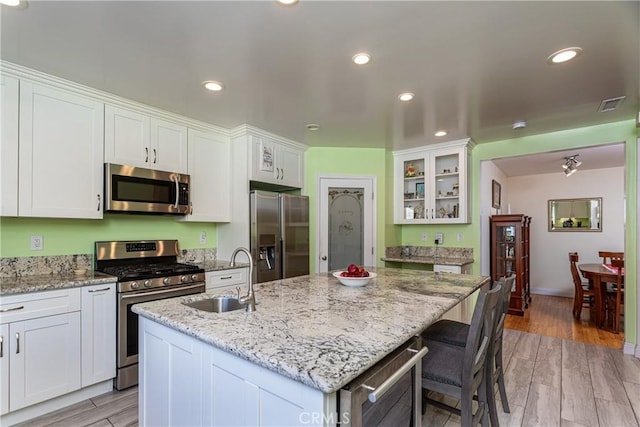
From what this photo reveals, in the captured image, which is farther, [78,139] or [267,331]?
[78,139]

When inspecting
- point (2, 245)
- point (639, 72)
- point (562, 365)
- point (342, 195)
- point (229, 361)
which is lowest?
point (562, 365)

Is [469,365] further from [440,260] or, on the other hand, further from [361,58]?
[440,260]

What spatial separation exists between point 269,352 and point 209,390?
0.41m

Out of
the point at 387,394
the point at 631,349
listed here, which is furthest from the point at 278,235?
the point at 631,349

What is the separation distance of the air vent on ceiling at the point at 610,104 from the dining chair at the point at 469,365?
2.19 meters

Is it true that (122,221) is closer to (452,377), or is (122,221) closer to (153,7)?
(153,7)

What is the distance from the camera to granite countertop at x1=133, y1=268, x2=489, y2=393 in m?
0.97

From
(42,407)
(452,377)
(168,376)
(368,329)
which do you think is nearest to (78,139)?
(42,407)

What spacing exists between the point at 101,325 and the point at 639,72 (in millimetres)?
4270

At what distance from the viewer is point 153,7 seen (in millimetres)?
1622

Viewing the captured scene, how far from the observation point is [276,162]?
3.82 m

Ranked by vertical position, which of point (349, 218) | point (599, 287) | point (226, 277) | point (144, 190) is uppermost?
point (144, 190)

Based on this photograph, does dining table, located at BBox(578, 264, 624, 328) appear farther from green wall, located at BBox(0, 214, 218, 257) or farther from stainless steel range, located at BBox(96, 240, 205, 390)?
green wall, located at BBox(0, 214, 218, 257)

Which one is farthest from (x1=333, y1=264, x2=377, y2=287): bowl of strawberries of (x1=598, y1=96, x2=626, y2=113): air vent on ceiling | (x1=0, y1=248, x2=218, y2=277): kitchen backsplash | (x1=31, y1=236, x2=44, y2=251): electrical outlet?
(x1=598, y1=96, x2=626, y2=113): air vent on ceiling
